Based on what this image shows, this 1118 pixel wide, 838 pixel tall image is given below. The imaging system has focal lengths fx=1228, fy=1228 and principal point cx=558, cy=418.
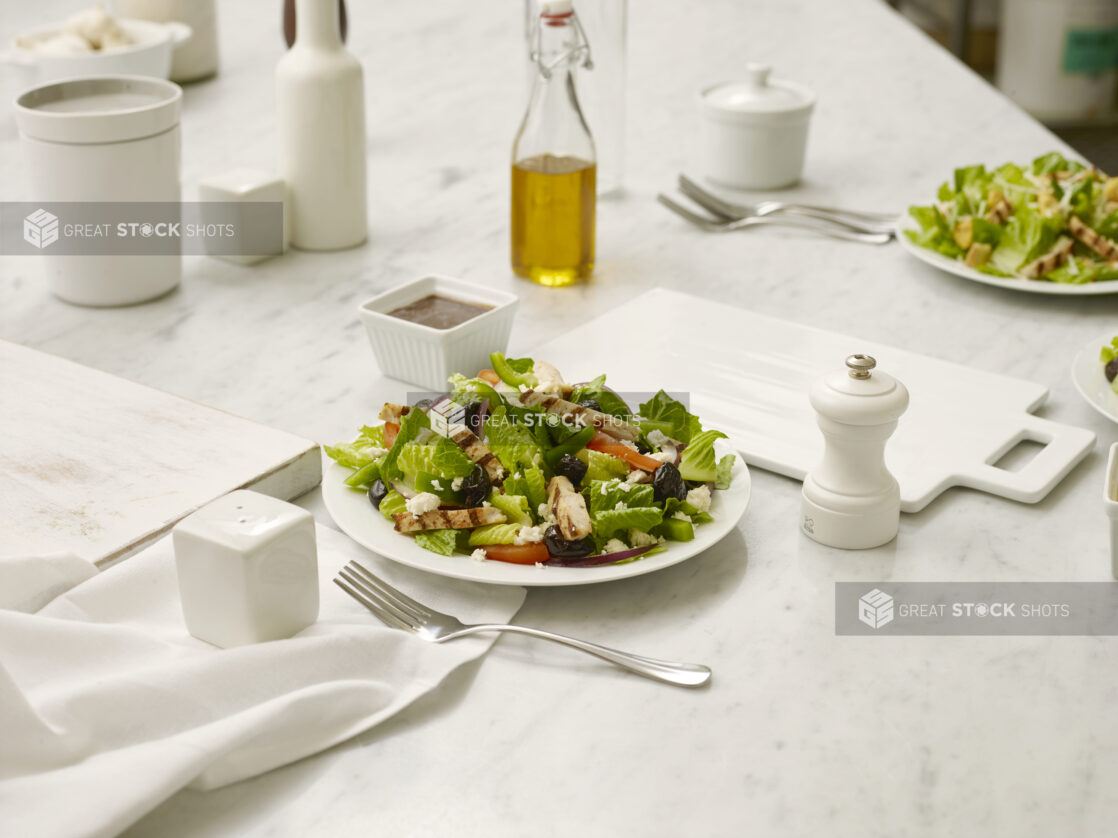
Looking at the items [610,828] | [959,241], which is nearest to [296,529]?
[610,828]

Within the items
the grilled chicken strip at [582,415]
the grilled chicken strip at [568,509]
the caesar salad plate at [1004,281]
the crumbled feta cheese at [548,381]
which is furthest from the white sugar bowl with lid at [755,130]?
the grilled chicken strip at [568,509]

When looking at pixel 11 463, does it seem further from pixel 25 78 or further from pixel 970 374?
pixel 25 78

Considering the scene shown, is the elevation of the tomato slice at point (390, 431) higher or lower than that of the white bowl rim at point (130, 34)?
lower

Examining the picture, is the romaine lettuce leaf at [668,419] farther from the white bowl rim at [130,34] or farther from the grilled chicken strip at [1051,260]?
the white bowl rim at [130,34]

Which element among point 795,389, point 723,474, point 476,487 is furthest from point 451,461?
point 795,389

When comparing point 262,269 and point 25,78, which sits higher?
point 25,78

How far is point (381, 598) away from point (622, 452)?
0.24 metres

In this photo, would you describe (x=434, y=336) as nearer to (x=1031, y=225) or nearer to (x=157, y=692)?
(x=157, y=692)

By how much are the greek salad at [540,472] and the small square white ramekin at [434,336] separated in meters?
0.15

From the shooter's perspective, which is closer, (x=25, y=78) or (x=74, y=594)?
(x=74, y=594)

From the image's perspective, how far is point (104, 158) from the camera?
1413 millimetres

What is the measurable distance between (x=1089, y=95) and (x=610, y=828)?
159 inches

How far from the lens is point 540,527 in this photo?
0.97 m

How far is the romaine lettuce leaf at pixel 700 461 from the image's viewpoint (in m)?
1.05
